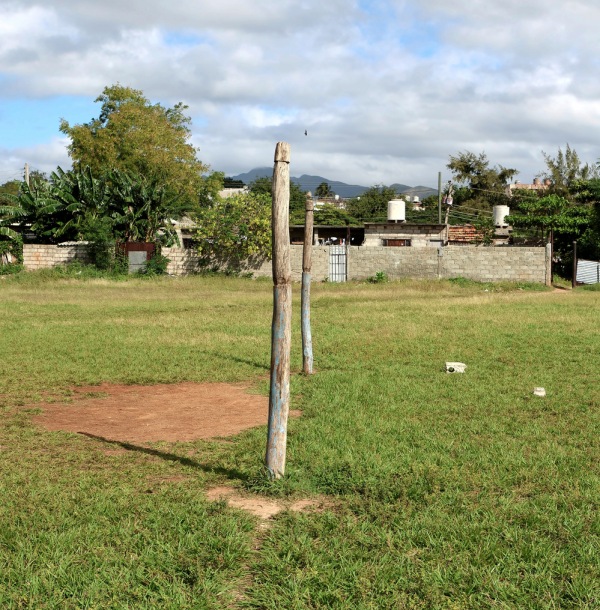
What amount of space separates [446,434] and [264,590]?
3.79 metres

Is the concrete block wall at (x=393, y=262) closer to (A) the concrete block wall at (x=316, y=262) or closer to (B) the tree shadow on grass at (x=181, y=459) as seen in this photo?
(A) the concrete block wall at (x=316, y=262)

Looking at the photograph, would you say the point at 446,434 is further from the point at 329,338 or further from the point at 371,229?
the point at 371,229

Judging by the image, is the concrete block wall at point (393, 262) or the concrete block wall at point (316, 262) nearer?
the concrete block wall at point (393, 262)

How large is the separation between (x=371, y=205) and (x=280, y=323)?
62.5 m

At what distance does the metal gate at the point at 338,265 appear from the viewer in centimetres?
3241

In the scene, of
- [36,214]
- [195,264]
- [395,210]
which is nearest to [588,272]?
[395,210]

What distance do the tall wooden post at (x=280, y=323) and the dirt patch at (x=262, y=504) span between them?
1.02ft

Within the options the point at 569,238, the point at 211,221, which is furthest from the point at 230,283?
the point at 569,238

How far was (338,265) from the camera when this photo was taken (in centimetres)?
3253

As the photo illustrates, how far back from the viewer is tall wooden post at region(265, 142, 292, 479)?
594 cm

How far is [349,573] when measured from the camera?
4.33 meters

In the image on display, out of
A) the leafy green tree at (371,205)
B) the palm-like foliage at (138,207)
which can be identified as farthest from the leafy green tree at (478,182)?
the palm-like foliage at (138,207)

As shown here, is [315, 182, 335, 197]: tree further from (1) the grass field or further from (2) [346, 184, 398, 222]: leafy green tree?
(1) the grass field

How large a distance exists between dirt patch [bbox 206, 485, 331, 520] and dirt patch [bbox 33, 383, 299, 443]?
187cm
